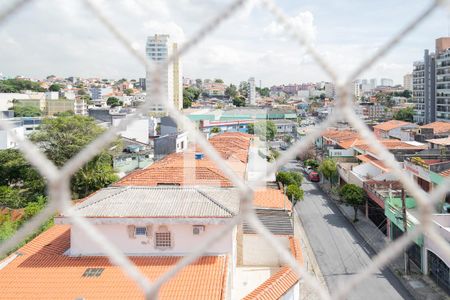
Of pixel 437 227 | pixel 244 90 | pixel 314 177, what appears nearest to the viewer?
pixel 437 227

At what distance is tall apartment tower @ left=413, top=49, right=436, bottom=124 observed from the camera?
1738cm

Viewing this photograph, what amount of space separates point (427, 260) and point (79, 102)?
21.5m

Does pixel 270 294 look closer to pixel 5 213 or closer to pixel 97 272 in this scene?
pixel 97 272

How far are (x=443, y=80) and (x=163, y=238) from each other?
16109 millimetres

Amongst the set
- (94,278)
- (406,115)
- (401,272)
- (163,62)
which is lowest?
(401,272)

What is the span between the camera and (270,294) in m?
3.16

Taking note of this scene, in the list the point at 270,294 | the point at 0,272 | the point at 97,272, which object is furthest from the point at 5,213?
the point at 270,294

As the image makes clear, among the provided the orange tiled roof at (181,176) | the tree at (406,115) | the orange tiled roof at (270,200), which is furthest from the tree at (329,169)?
the tree at (406,115)

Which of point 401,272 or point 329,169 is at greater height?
point 329,169

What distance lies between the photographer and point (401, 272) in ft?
17.7

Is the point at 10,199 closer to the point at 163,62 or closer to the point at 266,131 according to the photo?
the point at 163,62

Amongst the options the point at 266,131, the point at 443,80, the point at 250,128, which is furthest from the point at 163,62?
the point at 443,80

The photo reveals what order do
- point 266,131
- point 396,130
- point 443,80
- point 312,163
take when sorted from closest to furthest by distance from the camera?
point 312,163 → point 396,130 → point 266,131 → point 443,80

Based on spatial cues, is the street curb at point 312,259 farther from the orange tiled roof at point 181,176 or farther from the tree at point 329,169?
the tree at point 329,169
